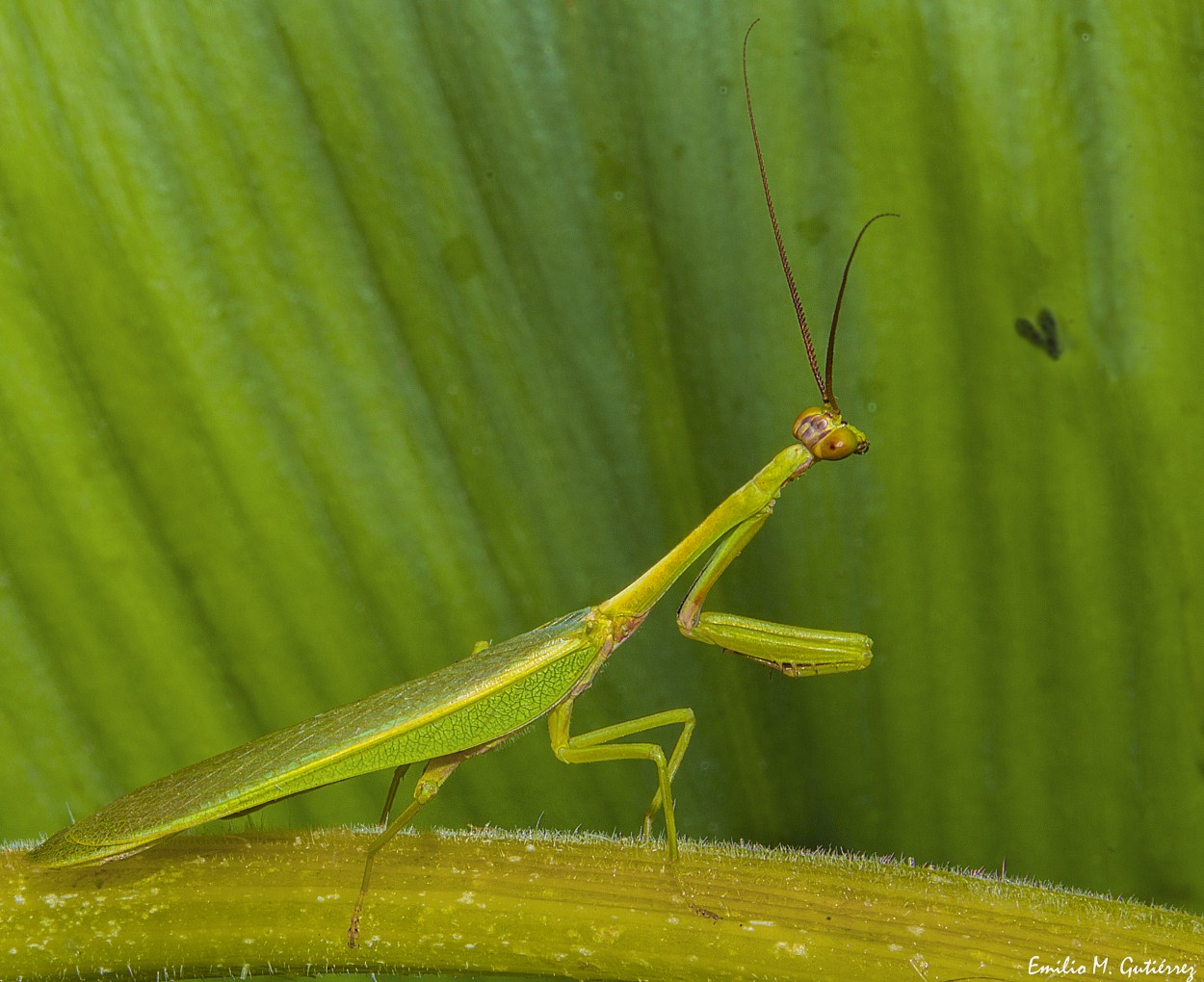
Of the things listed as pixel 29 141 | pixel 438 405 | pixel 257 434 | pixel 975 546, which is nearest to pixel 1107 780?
pixel 975 546

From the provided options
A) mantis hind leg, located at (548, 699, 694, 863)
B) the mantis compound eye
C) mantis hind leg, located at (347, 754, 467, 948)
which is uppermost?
the mantis compound eye

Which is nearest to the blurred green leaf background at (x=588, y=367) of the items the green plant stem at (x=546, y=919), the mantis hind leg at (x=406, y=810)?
the mantis hind leg at (x=406, y=810)

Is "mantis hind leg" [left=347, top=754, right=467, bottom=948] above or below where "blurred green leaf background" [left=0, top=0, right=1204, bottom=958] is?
below

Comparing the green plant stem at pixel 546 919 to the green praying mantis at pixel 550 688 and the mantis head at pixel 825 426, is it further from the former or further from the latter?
the mantis head at pixel 825 426

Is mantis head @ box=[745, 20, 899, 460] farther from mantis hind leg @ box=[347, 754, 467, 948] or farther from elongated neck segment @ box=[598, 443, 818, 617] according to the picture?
mantis hind leg @ box=[347, 754, 467, 948]

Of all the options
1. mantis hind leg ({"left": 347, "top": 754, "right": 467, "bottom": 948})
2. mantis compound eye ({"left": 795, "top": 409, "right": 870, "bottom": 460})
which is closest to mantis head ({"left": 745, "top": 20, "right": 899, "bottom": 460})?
mantis compound eye ({"left": 795, "top": 409, "right": 870, "bottom": 460})

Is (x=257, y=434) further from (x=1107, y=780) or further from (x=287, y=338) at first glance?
(x=1107, y=780)

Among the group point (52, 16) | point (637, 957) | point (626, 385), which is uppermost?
point (52, 16)

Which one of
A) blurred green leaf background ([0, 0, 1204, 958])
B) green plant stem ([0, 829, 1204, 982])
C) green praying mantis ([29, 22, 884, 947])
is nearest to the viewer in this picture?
green plant stem ([0, 829, 1204, 982])
